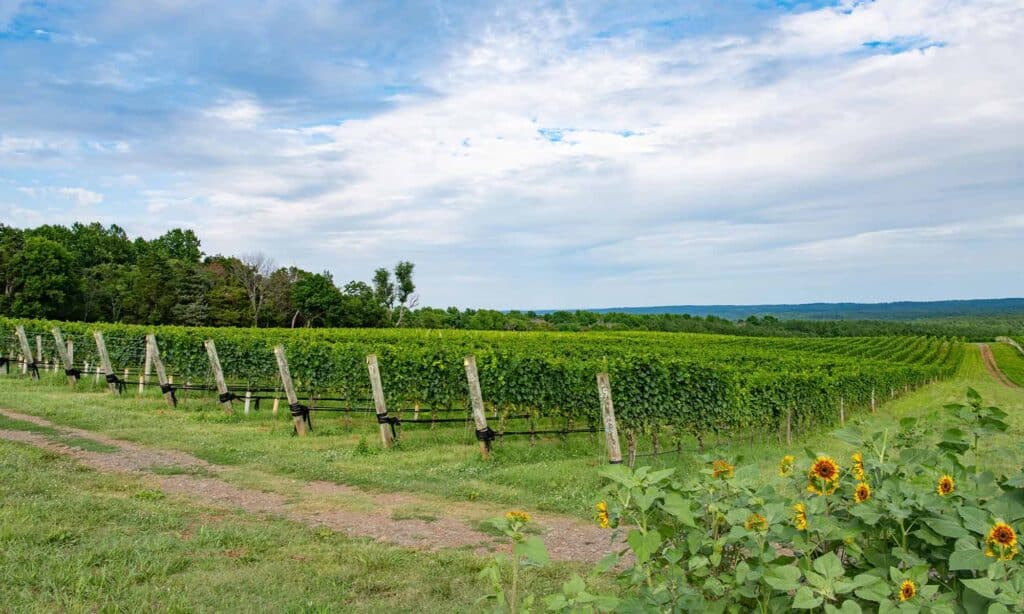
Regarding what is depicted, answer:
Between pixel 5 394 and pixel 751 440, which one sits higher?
pixel 5 394

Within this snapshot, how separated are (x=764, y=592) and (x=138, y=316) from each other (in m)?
73.8

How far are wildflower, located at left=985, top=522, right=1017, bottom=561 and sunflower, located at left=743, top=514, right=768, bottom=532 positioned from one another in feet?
2.25

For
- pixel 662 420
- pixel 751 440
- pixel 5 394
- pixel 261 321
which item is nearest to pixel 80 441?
pixel 5 394

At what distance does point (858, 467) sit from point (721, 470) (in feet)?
1.81

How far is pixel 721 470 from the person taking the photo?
2699mm

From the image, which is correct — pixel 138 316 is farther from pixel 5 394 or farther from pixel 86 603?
pixel 86 603

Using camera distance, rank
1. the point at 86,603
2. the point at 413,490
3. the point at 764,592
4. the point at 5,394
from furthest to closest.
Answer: the point at 5,394 → the point at 413,490 → the point at 86,603 → the point at 764,592

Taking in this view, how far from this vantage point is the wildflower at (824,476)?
2520 mm

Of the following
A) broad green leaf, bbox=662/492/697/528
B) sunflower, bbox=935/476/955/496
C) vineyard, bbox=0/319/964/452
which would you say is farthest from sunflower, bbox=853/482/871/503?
vineyard, bbox=0/319/964/452

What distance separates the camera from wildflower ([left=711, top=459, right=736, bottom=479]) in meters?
2.69

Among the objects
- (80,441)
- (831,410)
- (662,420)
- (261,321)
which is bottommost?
(831,410)

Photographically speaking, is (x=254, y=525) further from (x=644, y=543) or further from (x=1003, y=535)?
(x=1003, y=535)

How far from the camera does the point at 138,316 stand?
65188mm

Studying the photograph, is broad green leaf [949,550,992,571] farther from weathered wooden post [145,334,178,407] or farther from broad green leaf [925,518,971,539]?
weathered wooden post [145,334,178,407]
